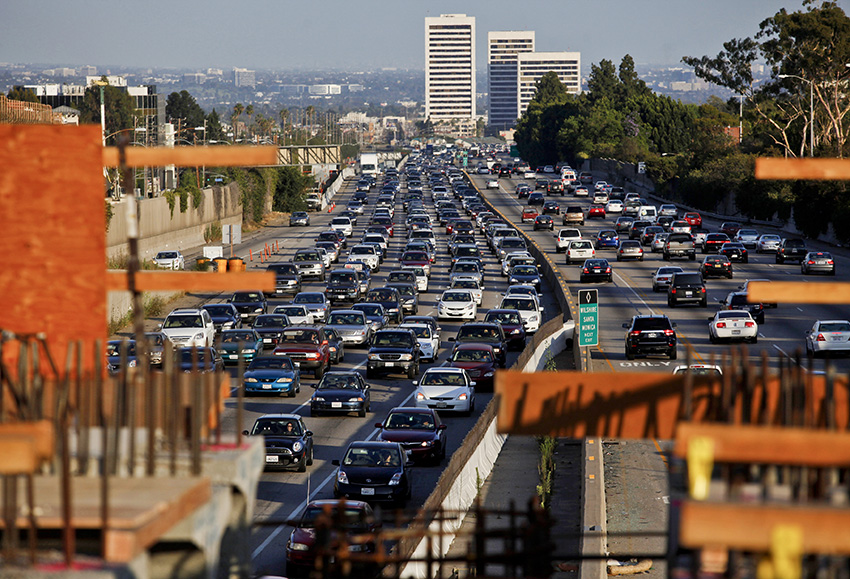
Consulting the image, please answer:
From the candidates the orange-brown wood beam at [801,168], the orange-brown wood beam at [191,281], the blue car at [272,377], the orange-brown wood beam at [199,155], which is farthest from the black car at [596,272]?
the orange-brown wood beam at [199,155]

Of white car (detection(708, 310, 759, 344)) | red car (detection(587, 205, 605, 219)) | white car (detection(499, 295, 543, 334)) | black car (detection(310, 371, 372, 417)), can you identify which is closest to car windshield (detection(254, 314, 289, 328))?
white car (detection(499, 295, 543, 334))

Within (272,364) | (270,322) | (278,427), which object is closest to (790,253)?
(270,322)

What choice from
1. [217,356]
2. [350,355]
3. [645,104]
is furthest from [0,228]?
[645,104]

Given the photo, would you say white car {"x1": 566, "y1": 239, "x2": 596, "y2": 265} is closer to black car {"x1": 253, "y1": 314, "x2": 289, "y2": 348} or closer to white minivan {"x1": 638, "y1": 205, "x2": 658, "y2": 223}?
white minivan {"x1": 638, "y1": 205, "x2": 658, "y2": 223}


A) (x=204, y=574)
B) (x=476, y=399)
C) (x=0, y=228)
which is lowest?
(x=476, y=399)

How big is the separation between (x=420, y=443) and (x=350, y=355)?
1732 cm

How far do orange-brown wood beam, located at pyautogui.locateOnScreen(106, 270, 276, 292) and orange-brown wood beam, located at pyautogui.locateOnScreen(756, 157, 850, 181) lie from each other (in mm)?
4867

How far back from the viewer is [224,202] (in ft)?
327

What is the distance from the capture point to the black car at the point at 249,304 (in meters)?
51.7

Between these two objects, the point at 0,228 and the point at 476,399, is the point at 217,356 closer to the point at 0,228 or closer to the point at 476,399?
the point at 476,399

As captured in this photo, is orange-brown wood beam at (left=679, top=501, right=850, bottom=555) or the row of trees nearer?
orange-brown wood beam at (left=679, top=501, right=850, bottom=555)

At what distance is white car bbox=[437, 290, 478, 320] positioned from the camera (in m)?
53.7

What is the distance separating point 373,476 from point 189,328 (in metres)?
18.1

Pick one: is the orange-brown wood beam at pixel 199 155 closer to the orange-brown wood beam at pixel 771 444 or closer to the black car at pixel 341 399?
the orange-brown wood beam at pixel 771 444
